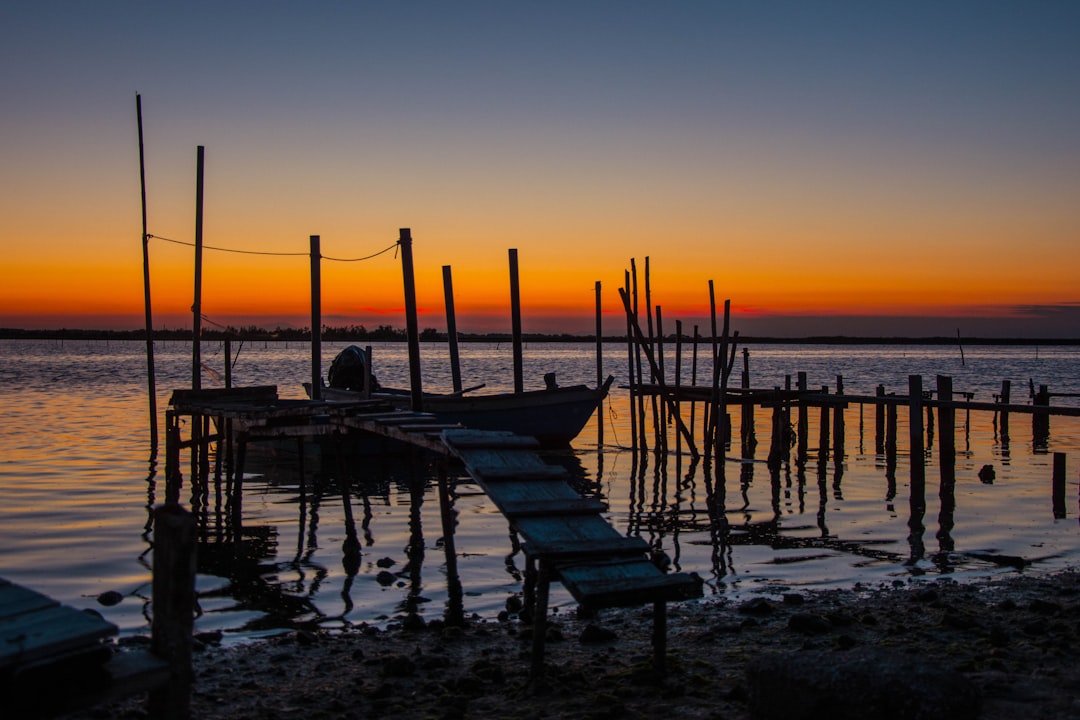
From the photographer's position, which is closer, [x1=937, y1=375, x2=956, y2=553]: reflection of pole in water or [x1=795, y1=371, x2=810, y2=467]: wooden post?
[x1=937, y1=375, x2=956, y2=553]: reflection of pole in water

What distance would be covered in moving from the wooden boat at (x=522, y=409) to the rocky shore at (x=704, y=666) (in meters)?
12.6

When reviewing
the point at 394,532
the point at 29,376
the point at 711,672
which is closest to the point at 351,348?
the point at 394,532

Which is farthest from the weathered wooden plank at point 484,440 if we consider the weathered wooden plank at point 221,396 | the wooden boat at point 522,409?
the wooden boat at point 522,409

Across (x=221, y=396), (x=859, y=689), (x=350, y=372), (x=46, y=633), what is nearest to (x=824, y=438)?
(x=350, y=372)

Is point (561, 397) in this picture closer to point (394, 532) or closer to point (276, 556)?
point (394, 532)

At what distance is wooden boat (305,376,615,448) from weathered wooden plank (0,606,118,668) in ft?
55.3

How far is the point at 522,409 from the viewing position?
22.5 meters

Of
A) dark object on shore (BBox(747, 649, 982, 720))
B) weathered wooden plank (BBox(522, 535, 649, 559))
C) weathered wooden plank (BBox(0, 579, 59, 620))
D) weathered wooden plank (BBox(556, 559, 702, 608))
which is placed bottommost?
dark object on shore (BBox(747, 649, 982, 720))

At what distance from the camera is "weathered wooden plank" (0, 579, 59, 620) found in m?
4.31

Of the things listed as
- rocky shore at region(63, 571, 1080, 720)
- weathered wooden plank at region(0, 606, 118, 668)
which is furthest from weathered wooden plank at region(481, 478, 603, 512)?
weathered wooden plank at region(0, 606, 118, 668)

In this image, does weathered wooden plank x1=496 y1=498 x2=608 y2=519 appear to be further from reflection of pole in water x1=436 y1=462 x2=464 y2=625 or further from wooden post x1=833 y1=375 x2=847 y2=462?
wooden post x1=833 y1=375 x2=847 y2=462

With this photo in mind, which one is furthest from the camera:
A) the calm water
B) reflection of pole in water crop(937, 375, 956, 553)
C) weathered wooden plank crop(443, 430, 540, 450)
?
reflection of pole in water crop(937, 375, 956, 553)

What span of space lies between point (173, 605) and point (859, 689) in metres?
3.62

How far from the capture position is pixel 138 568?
1157 centimetres
